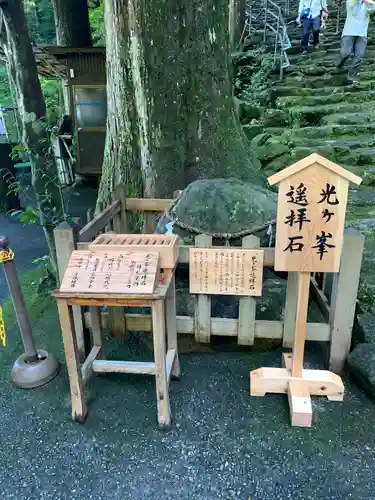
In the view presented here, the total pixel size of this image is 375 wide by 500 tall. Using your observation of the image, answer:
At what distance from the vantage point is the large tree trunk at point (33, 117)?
4117 millimetres

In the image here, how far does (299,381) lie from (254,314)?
520 mm

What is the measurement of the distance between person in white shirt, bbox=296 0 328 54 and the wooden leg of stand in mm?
8681

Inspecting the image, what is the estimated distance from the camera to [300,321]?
2.51 metres

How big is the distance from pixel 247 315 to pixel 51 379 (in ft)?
4.94

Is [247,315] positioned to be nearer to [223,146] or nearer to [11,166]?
[223,146]

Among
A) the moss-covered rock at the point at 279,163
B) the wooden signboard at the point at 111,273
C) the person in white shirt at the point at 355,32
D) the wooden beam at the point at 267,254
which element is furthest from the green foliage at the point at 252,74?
the wooden signboard at the point at 111,273

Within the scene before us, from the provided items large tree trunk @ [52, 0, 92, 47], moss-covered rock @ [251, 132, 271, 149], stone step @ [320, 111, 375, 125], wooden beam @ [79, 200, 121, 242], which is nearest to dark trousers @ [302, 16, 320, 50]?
stone step @ [320, 111, 375, 125]

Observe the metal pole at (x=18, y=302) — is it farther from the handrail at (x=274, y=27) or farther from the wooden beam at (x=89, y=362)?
the handrail at (x=274, y=27)

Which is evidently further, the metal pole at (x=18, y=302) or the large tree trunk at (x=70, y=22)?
the large tree trunk at (x=70, y=22)

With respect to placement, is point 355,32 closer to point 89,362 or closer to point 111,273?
point 111,273

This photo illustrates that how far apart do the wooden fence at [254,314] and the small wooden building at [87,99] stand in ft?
21.7

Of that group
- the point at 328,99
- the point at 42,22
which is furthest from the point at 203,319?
the point at 42,22

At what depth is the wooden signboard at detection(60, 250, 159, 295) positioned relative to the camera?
2.23 m

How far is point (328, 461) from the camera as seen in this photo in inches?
88.4
